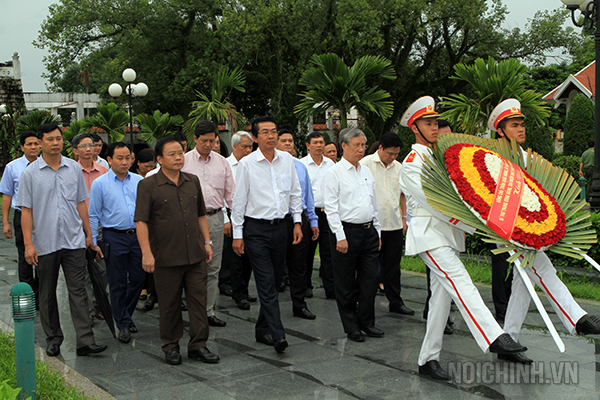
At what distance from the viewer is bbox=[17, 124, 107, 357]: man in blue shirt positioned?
5.25 m

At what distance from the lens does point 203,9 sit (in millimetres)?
30922

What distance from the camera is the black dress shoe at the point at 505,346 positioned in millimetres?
4066

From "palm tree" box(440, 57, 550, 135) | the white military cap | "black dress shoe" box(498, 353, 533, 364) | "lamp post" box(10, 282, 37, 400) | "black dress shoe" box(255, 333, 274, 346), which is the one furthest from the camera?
"palm tree" box(440, 57, 550, 135)

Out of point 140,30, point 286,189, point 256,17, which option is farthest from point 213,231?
point 140,30

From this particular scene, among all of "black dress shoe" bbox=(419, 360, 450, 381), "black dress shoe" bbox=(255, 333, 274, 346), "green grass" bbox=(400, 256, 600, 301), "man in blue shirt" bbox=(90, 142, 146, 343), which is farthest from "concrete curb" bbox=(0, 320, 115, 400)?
"green grass" bbox=(400, 256, 600, 301)

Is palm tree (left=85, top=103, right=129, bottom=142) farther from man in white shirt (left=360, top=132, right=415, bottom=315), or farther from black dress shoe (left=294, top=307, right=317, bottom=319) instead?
black dress shoe (left=294, top=307, right=317, bottom=319)

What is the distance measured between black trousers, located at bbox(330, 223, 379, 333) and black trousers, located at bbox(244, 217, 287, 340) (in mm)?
575

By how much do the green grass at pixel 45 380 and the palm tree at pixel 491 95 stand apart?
8270mm

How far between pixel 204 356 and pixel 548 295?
275 cm

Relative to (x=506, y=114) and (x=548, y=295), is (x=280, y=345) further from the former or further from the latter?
(x=506, y=114)

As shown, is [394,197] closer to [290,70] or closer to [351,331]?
[351,331]

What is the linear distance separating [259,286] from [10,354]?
2.10m

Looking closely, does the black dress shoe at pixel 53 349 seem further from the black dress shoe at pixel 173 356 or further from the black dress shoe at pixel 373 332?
the black dress shoe at pixel 373 332

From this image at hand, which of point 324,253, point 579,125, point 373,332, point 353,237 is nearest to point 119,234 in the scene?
point 353,237
